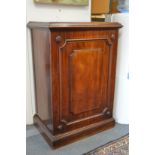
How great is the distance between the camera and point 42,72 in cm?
172

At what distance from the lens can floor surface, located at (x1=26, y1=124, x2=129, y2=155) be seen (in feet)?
5.48

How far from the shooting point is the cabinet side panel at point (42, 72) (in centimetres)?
159

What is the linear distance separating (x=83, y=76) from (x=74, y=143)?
57cm

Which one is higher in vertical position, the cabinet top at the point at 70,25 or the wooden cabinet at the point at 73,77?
the cabinet top at the point at 70,25

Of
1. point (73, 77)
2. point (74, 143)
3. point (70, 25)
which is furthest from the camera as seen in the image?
point (74, 143)

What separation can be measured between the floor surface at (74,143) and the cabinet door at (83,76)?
0.47 ft

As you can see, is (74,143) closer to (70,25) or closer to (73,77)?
(73,77)

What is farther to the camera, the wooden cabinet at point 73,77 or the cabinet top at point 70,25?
the wooden cabinet at point 73,77

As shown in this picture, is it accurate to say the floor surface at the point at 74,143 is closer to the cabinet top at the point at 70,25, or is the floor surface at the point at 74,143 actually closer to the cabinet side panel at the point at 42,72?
the cabinet side panel at the point at 42,72

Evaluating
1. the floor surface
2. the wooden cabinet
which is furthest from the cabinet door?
the floor surface

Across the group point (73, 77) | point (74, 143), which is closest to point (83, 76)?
point (73, 77)

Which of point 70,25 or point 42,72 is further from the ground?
point 70,25

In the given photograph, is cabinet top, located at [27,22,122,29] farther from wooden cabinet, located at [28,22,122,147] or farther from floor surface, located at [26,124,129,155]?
floor surface, located at [26,124,129,155]

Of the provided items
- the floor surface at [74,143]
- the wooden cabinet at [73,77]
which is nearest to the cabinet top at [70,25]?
the wooden cabinet at [73,77]
